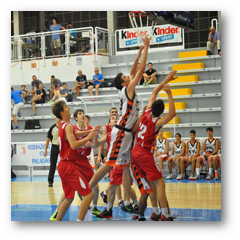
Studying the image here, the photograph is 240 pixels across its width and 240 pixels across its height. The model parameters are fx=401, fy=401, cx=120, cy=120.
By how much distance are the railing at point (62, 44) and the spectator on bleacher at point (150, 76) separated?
3383mm

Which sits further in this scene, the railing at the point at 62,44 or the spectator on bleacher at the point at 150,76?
the railing at the point at 62,44

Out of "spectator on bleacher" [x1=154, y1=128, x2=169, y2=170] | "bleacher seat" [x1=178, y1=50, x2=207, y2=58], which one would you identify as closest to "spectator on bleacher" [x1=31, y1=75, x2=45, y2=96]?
"bleacher seat" [x1=178, y1=50, x2=207, y2=58]

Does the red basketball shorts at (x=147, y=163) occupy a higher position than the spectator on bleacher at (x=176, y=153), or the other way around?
the red basketball shorts at (x=147, y=163)

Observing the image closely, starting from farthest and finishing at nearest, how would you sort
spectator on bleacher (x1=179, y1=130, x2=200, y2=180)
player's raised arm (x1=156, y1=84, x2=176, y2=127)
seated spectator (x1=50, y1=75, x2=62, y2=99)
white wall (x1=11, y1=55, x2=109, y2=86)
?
white wall (x1=11, y1=55, x2=109, y2=86) → seated spectator (x1=50, y1=75, x2=62, y2=99) → spectator on bleacher (x1=179, y1=130, x2=200, y2=180) → player's raised arm (x1=156, y1=84, x2=176, y2=127)

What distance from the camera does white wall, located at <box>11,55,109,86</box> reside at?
19109 millimetres

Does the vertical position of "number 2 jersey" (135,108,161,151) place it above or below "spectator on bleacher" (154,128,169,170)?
above

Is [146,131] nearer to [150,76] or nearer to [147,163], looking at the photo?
[147,163]

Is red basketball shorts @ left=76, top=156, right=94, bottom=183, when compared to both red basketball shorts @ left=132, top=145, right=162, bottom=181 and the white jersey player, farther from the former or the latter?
red basketball shorts @ left=132, top=145, right=162, bottom=181

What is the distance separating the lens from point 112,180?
631 cm

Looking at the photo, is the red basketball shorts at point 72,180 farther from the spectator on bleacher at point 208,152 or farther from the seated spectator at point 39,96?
the seated spectator at point 39,96

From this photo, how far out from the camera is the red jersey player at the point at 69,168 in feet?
17.3

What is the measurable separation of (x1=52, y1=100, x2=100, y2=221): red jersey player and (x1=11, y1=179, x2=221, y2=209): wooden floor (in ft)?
8.91

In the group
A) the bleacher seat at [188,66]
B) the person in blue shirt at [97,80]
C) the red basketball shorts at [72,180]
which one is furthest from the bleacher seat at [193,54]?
the red basketball shorts at [72,180]

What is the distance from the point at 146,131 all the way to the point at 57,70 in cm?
1450
